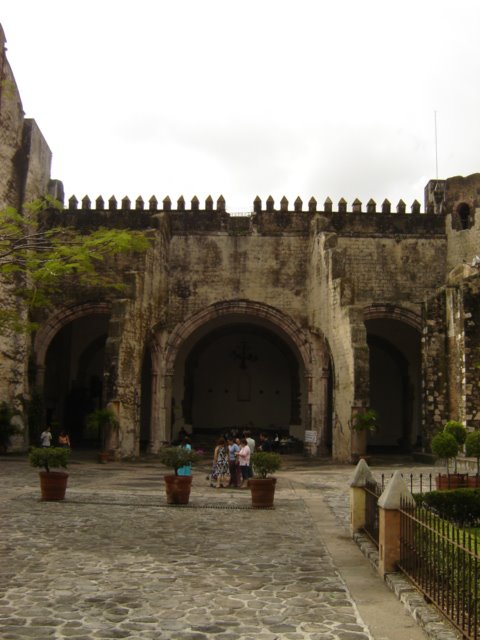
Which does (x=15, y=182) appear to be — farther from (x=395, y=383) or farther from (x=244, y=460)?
(x=395, y=383)

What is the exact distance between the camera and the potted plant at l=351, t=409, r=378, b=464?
62.0 feet

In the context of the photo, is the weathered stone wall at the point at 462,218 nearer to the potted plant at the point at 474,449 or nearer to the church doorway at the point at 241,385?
the church doorway at the point at 241,385

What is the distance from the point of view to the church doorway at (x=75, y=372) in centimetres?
2648

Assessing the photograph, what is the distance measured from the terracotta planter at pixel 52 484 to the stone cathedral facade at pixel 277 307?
7889 millimetres

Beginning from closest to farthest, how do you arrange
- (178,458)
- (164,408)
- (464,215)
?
(178,458) → (164,408) → (464,215)

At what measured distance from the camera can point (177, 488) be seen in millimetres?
11344

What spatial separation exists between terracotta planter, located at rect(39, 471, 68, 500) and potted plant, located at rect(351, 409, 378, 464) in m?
9.58

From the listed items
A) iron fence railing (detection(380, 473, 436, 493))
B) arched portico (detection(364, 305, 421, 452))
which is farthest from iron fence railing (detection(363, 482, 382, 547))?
arched portico (detection(364, 305, 421, 452))

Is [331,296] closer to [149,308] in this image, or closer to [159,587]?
[149,308]

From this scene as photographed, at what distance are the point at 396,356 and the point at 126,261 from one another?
38.2 ft

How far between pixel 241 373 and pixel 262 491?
19.3 m

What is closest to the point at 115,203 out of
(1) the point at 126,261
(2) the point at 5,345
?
(1) the point at 126,261

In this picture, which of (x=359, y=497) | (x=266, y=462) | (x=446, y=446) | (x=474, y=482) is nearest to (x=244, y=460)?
(x=266, y=462)

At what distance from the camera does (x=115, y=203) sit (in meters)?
24.0
